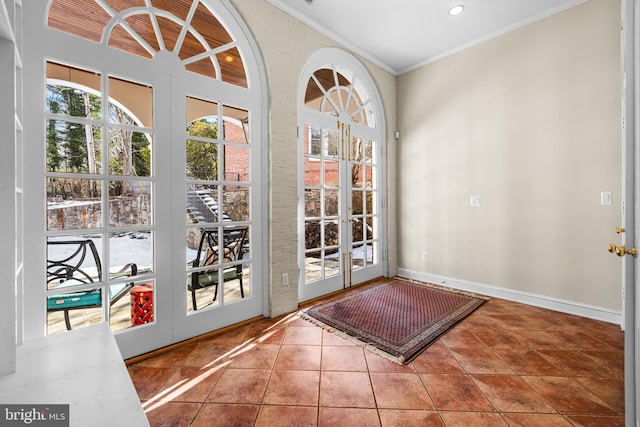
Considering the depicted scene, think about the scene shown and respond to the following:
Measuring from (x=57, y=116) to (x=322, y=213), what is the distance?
231 centimetres

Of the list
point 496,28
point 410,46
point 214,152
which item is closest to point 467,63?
point 496,28

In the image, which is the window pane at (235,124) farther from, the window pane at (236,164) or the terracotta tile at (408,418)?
the terracotta tile at (408,418)

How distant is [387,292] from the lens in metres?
3.37

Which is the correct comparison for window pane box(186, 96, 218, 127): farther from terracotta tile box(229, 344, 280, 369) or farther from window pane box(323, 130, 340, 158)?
terracotta tile box(229, 344, 280, 369)

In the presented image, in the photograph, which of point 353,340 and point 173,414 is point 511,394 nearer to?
point 353,340

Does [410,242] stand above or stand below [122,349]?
above

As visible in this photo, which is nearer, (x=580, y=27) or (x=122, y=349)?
(x=122, y=349)

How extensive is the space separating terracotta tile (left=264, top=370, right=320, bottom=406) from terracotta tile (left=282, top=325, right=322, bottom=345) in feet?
1.29

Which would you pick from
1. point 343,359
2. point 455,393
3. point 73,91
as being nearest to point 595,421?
point 455,393

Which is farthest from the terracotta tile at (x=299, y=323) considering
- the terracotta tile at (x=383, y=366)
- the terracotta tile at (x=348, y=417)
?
the terracotta tile at (x=348, y=417)

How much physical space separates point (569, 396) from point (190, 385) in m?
2.17

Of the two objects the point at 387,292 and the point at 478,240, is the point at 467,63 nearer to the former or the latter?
the point at 478,240

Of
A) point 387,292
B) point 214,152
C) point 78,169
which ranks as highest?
point 214,152

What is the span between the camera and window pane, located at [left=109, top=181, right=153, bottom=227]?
1896 millimetres
